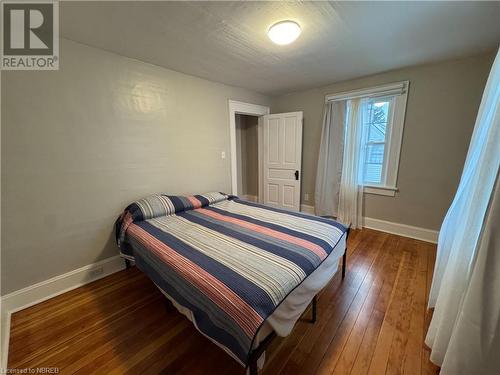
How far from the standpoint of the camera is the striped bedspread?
1.00 metres

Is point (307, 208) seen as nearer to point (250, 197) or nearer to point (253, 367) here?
point (250, 197)

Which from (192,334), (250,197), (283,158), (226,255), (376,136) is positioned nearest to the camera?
(226,255)

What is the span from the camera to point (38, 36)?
64.0 inches

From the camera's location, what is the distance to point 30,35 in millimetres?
1588

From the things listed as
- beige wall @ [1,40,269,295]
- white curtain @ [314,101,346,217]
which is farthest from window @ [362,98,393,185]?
beige wall @ [1,40,269,295]

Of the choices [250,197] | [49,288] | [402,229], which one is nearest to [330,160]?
[402,229]

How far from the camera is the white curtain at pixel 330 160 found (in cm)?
323

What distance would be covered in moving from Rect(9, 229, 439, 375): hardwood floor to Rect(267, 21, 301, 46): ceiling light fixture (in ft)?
7.73

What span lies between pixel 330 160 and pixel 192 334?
10.2 feet

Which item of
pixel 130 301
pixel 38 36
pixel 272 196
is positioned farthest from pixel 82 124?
pixel 272 196

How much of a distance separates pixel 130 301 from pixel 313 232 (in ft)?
5.90

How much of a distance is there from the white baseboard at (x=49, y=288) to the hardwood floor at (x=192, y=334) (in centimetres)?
6

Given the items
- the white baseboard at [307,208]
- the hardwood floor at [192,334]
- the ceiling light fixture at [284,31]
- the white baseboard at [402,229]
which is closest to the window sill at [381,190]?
the white baseboard at [402,229]

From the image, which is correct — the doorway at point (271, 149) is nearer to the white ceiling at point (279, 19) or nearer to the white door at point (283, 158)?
the white door at point (283, 158)
